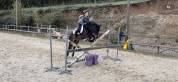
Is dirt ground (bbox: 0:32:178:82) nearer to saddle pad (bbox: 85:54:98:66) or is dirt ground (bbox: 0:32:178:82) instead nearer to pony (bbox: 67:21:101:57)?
saddle pad (bbox: 85:54:98:66)

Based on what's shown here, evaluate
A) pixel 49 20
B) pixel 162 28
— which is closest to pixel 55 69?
pixel 162 28

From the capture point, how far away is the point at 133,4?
124ft

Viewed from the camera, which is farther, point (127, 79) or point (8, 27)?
point (8, 27)

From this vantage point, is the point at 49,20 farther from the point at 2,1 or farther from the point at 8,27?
the point at 2,1

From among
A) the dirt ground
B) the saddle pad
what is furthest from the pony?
the dirt ground

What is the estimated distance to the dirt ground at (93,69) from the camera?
13.1 m

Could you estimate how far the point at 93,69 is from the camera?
581 inches

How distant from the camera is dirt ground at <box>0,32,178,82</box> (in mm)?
13055

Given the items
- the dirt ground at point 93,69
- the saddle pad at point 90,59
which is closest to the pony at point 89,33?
the saddle pad at point 90,59

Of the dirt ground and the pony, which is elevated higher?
the pony

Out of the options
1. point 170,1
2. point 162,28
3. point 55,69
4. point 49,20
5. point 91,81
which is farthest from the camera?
point 49,20

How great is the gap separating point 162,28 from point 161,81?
822 inches

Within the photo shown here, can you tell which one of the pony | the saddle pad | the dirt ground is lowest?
the dirt ground

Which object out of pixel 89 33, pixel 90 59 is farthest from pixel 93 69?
pixel 89 33
